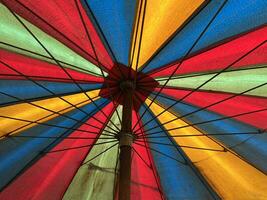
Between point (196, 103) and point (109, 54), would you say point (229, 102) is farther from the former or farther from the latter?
point (109, 54)

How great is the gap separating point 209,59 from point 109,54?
78 centimetres

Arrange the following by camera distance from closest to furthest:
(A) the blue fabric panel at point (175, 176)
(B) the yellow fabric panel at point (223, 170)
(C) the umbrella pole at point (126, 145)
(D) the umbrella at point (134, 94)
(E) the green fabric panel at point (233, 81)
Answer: (D) the umbrella at point (134, 94) < (C) the umbrella pole at point (126, 145) < (E) the green fabric panel at point (233, 81) < (B) the yellow fabric panel at point (223, 170) < (A) the blue fabric panel at point (175, 176)

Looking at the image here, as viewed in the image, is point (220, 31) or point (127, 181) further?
point (127, 181)

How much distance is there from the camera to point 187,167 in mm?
3590

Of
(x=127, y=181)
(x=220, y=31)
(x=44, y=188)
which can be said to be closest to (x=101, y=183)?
(x=44, y=188)

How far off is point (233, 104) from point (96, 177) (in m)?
1.61

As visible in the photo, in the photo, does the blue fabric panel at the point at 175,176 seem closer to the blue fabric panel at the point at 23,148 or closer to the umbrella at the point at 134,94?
the umbrella at the point at 134,94

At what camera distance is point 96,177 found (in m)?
3.71

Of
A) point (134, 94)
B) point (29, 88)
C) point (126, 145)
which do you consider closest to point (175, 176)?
point (134, 94)

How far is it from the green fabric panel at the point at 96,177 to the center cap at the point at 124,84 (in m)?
0.42

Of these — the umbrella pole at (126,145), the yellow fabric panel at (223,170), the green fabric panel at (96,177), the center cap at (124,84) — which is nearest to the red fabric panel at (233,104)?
the center cap at (124,84)

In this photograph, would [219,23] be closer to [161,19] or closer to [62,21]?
[161,19]

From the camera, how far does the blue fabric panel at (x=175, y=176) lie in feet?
11.8

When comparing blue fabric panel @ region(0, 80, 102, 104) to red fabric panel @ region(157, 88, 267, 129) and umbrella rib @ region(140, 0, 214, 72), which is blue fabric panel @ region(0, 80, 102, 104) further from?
red fabric panel @ region(157, 88, 267, 129)
